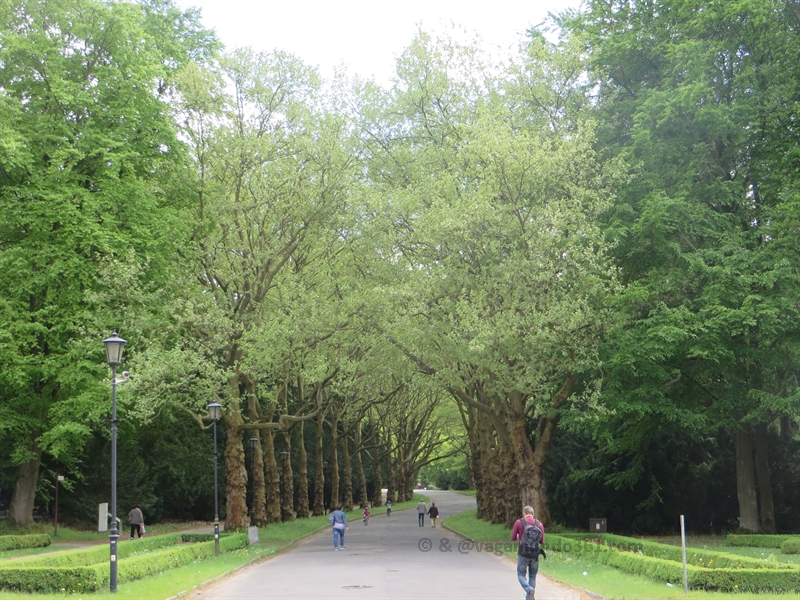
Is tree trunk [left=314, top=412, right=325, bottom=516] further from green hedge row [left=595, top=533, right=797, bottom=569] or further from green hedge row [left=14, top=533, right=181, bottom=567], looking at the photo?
green hedge row [left=595, top=533, right=797, bottom=569]

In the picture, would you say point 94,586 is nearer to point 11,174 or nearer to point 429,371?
point 429,371

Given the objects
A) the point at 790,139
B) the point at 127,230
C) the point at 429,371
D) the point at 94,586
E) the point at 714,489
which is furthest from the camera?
the point at 714,489

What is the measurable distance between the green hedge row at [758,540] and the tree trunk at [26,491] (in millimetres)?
25288

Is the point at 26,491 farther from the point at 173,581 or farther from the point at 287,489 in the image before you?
the point at 173,581

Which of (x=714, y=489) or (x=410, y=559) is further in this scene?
(x=714, y=489)

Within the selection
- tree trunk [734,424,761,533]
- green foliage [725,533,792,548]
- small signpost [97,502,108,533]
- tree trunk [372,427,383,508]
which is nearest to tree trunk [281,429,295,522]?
small signpost [97,502,108,533]

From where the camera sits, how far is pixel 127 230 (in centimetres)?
3244

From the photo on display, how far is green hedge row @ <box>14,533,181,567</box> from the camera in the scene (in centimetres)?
1831

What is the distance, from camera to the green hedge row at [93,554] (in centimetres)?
1831

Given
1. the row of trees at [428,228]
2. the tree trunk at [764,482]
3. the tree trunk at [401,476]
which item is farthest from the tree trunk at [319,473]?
the tree trunk at [764,482]

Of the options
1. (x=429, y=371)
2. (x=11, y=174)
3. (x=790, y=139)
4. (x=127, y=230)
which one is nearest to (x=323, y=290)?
(x=429, y=371)

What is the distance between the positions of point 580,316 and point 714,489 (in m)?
16.2

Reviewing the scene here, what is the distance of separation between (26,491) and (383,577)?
66.0 feet

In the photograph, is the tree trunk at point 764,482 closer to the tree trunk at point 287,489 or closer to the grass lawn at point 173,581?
the grass lawn at point 173,581
